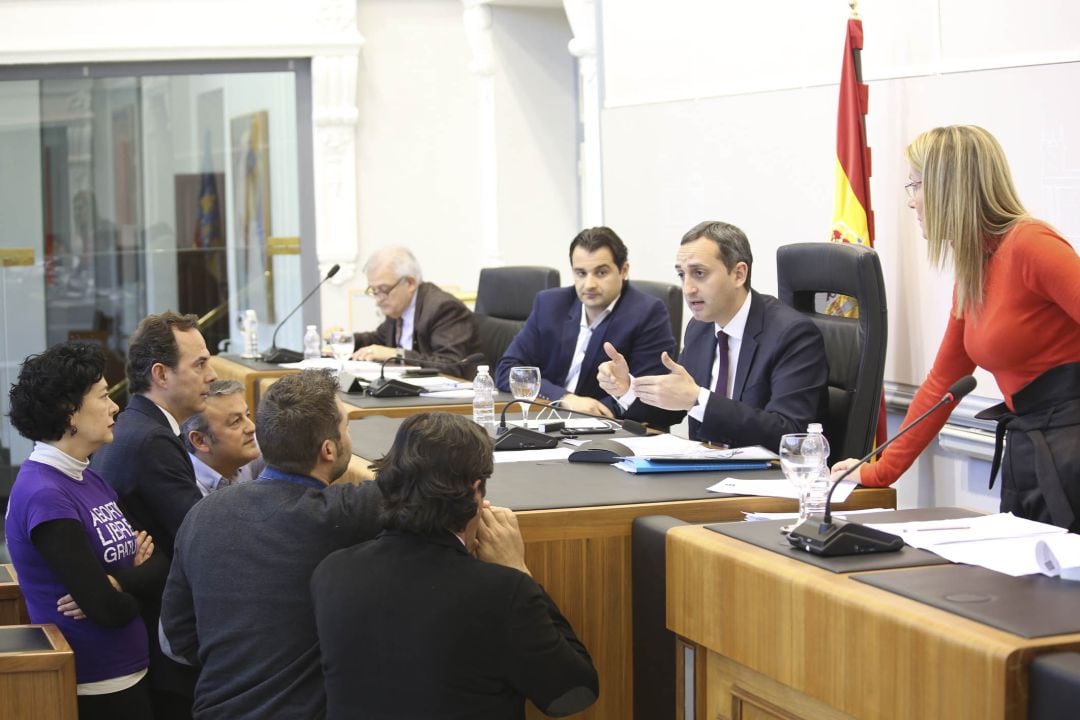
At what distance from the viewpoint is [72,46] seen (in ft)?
24.4

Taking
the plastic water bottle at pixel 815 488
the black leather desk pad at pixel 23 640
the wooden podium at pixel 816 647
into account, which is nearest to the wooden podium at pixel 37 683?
the black leather desk pad at pixel 23 640

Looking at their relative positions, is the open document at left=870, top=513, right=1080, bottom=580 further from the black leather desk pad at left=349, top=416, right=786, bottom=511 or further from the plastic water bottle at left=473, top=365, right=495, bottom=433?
the plastic water bottle at left=473, top=365, right=495, bottom=433

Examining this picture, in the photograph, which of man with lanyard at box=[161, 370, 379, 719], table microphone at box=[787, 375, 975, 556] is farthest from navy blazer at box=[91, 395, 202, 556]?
table microphone at box=[787, 375, 975, 556]

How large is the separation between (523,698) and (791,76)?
3.06 m

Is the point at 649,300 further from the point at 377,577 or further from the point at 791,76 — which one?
the point at 377,577

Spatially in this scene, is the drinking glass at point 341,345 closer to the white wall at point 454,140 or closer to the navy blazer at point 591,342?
the navy blazer at point 591,342

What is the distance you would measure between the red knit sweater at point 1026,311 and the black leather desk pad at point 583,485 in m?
0.41

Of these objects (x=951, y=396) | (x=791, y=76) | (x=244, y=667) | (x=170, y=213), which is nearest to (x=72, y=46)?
(x=170, y=213)

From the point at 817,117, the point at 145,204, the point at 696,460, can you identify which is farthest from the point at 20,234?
the point at 696,460

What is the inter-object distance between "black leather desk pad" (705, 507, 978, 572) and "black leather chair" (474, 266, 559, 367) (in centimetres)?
311

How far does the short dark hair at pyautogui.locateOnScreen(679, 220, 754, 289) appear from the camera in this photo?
130 inches

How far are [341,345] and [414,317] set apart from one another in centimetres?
42

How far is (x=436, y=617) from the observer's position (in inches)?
73.2

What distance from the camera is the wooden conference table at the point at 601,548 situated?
228 cm
